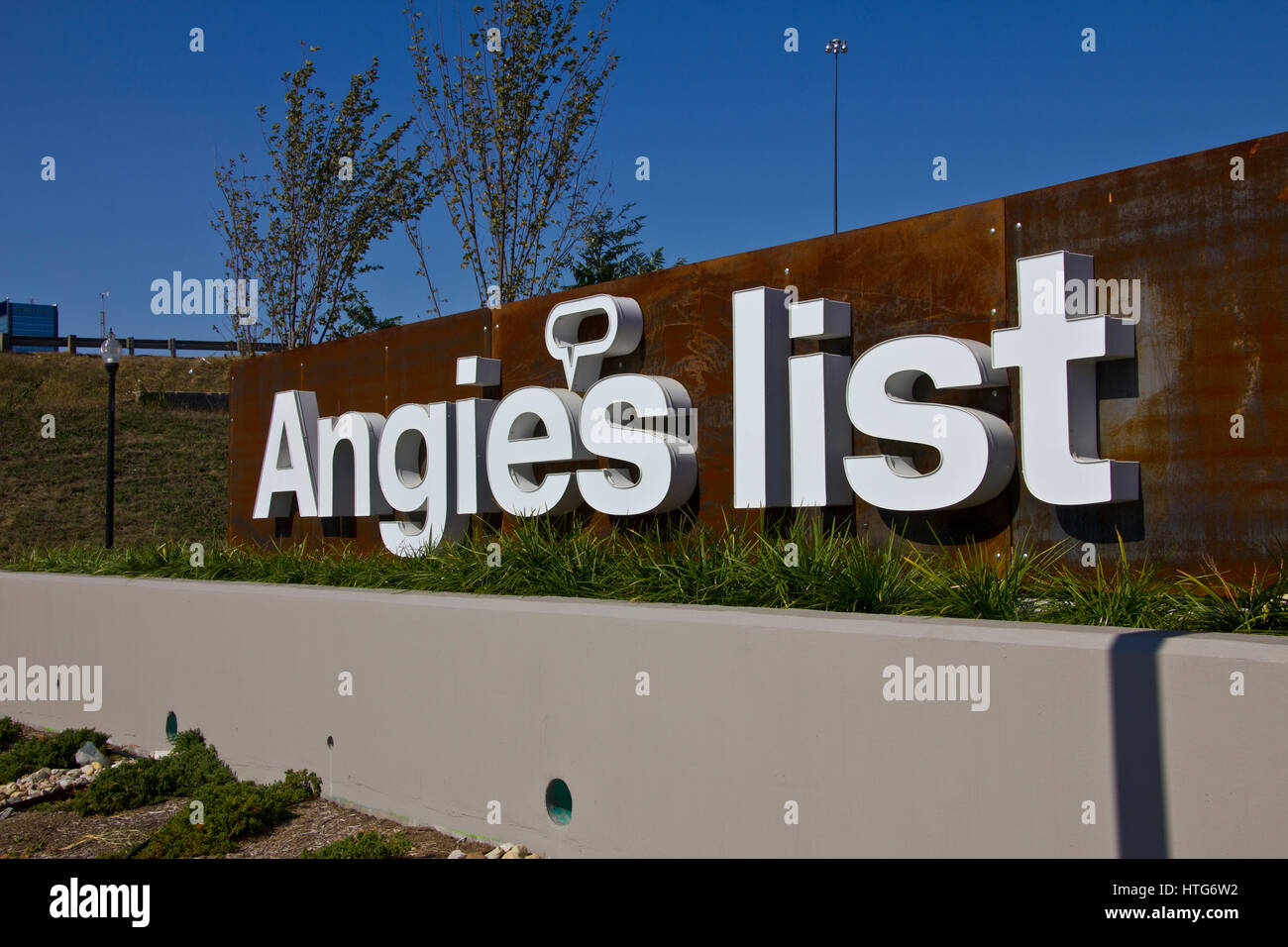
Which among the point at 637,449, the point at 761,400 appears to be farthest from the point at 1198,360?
the point at 637,449

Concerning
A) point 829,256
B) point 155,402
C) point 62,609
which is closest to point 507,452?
point 829,256

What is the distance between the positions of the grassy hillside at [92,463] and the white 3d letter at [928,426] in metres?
21.4

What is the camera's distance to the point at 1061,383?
6801 millimetres

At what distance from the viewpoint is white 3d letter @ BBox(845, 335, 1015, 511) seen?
7.18m

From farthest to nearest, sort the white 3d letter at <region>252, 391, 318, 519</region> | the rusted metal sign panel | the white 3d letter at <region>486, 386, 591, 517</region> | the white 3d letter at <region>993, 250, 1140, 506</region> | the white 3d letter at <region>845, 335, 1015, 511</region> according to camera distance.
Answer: the white 3d letter at <region>252, 391, 318, 519</region>, the white 3d letter at <region>486, 386, 591, 517</region>, the white 3d letter at <region>845, 335, 1015, 511</region>, the white 3d letter at <region>993, 250, 1140, 506</region>, the rusted metal sign panel

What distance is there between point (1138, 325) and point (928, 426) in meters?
1.37

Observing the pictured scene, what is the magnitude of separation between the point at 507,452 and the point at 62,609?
5.39 meters

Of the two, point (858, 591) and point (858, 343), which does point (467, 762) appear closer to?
point (858, 591)

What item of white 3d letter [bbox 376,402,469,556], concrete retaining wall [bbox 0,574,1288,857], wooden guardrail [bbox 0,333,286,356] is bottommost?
concrete retaining wall [bbox 0,574,1288,857]

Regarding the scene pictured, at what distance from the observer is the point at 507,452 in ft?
34.2

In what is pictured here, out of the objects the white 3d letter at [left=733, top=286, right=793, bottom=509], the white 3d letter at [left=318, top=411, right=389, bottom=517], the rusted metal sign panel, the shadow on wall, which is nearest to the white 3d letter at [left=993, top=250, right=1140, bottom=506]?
the rusted metal sign panel

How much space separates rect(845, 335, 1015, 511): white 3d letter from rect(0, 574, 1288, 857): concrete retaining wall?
1849 millimetres

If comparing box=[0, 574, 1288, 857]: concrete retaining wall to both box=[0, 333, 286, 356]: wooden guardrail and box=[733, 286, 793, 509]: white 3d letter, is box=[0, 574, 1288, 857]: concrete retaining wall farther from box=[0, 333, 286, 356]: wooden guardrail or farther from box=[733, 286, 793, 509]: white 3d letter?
box=[0, 333, 286, 356]: wooden guardrail

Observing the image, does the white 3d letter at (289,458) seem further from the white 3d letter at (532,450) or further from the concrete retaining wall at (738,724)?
the white 3d letter at (532,450)
